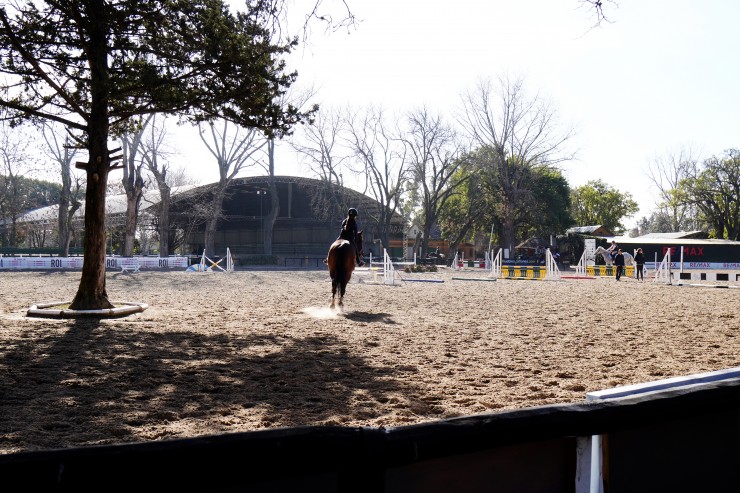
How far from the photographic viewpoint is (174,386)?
5641 millimetres

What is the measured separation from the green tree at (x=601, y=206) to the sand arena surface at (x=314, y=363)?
71.9 metres

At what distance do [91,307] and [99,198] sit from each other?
213cm

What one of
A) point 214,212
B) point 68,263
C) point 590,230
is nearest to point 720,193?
point 590,230

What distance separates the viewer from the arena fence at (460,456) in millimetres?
1441

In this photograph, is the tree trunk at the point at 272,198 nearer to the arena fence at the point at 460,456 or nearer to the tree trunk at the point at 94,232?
the tree trunk at the point at 94,232

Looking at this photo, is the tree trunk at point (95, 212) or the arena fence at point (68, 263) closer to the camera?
the tree trunk at point (95, 212)

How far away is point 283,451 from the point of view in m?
1.59

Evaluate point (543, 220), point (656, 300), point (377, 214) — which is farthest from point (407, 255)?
point (656, 300)

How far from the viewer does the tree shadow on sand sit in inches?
169

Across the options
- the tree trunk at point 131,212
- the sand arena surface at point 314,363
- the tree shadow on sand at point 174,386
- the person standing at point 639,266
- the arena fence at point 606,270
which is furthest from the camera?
the tree trunk at point 131,212

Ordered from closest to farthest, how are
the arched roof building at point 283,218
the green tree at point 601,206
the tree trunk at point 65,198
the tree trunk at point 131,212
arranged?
the tree trunk at point 131,212
the tree trunk at point 65,198
the arched roof building at point 283,218
the green tree at point 601,206

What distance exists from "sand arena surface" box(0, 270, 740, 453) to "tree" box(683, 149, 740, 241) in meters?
57.1

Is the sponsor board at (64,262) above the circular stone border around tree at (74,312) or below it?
above

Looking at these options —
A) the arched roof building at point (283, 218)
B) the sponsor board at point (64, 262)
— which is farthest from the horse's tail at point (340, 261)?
the arched roof building at point (283, 218)
